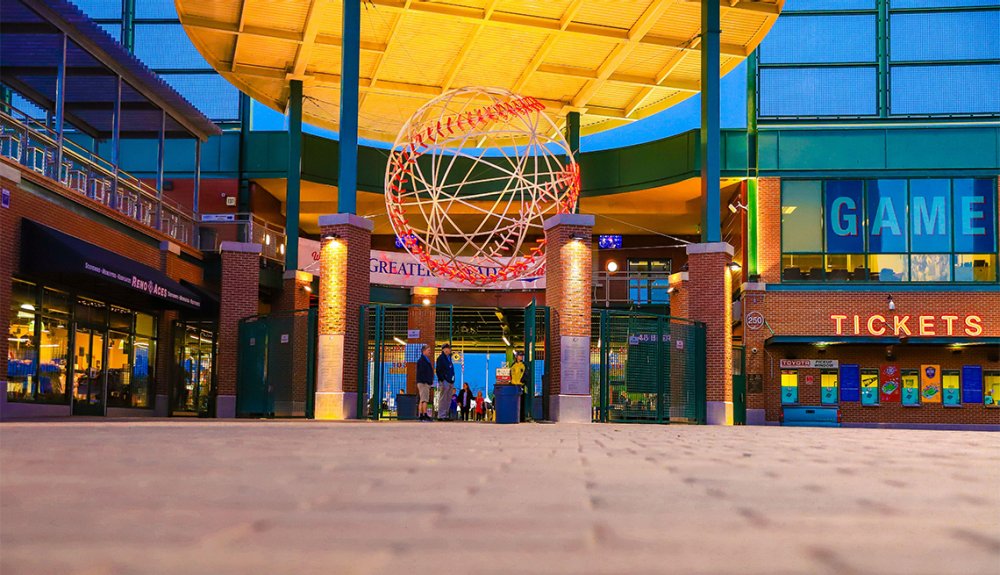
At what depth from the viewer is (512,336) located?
46.5m

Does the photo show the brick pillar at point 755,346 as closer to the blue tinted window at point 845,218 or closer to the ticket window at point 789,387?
the ticket window at point 789,387

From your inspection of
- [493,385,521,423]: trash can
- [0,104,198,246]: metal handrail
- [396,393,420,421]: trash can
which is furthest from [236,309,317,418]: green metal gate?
[493,385,521,423]: trash can

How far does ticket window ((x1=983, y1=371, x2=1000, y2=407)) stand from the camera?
3522 cm

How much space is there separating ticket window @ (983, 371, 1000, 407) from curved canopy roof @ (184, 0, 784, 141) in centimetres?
1301

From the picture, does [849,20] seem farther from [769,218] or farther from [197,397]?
[197,397]

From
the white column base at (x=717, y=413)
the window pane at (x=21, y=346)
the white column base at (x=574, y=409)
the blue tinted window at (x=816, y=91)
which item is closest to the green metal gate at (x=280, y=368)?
the white column base at (x=574, y=409)

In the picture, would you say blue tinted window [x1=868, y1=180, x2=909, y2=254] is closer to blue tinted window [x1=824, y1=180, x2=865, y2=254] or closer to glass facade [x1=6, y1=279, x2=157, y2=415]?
blue tinted window [x1=824, y1=180, x2=865, y2=254]

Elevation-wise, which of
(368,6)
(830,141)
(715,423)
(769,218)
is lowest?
(715,423)

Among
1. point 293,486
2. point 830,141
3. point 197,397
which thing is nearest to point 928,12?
point 830,141

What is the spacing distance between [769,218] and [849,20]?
780 centimetres

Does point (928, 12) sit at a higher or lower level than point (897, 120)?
higher

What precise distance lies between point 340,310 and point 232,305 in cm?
618

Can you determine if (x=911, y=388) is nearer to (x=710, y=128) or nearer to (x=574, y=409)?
(x=710, y=128)

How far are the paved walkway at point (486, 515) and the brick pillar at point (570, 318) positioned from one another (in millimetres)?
17503
